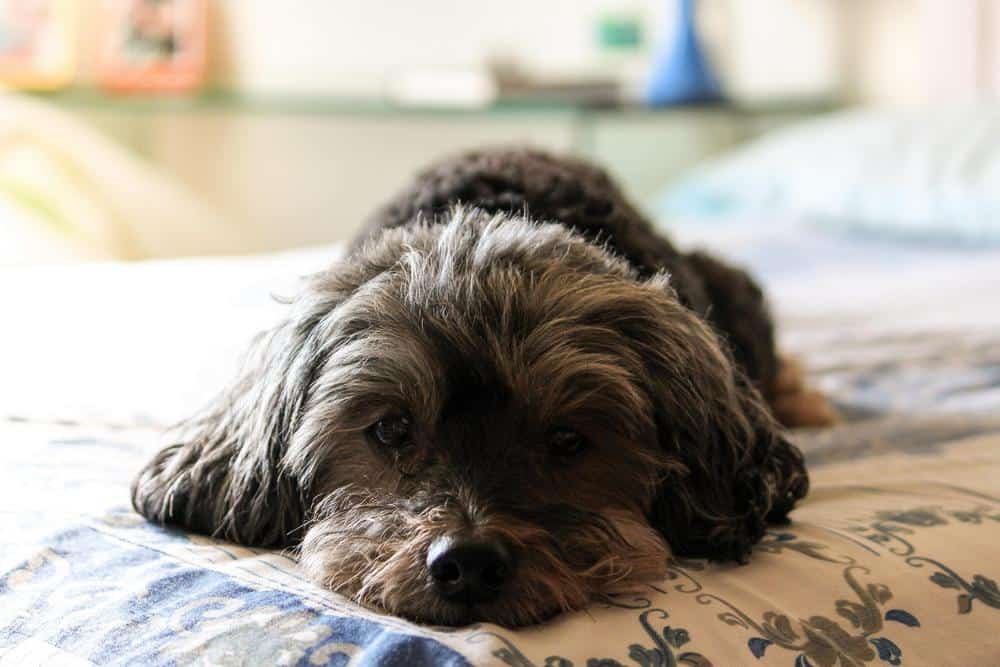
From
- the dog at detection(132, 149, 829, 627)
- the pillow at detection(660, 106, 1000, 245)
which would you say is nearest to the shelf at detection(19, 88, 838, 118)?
the pillow at detection(660, 106, 1000, 245)

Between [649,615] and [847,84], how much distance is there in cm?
610

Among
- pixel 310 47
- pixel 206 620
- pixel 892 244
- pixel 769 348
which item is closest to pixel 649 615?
pixel 206 620

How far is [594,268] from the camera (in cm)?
195

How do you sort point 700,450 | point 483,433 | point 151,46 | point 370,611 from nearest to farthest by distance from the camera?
point 370,611 < point 483,433 < point 700,450 < point 151,46

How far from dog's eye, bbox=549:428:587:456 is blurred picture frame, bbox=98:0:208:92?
4179mm

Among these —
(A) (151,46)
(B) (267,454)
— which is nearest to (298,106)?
(A) (151,46)

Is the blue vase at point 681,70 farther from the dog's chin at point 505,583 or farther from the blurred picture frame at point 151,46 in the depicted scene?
the dog's chin at point 505,583

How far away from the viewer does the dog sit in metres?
→ 1.65

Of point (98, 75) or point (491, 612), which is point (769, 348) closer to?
point (491, 612)

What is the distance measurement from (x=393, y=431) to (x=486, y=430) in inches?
5.7

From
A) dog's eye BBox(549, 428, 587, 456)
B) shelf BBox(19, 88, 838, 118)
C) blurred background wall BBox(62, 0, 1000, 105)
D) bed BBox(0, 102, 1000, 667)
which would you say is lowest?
bed BBox(0, 102, 1000, 667)

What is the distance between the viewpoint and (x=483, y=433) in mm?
1758

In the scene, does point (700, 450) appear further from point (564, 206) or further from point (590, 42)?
point (590, 42)

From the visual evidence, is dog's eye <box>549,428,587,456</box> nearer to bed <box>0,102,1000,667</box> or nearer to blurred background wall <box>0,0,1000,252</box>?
bed <box>0,102,1000,667</box>
